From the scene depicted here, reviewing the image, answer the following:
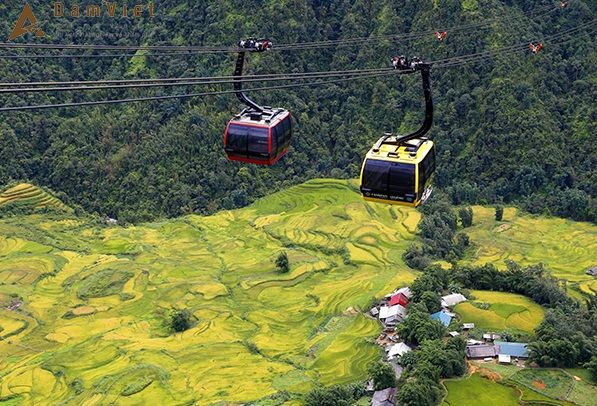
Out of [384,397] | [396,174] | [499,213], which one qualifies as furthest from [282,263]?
[396,174]

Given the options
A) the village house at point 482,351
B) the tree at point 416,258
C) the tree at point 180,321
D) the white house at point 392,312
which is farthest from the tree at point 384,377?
the tree at point 416,258

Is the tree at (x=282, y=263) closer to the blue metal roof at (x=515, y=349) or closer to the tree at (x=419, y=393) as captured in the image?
the blue metal roof at (x=515, y=349)

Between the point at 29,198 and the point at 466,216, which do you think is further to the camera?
the point at 29,198

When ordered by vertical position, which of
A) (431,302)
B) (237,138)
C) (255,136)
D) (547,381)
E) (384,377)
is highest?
(255,136)

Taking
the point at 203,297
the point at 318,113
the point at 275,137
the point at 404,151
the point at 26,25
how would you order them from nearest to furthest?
the point at 404,151 < the point at 275,137 < the point at 203,297 < the point at 318,113 < the point at 26,25

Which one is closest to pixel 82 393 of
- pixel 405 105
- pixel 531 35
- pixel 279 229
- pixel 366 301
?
pixel 366 301

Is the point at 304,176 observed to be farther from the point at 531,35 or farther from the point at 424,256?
the point at 531,35

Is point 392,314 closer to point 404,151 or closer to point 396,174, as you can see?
point 404,151
